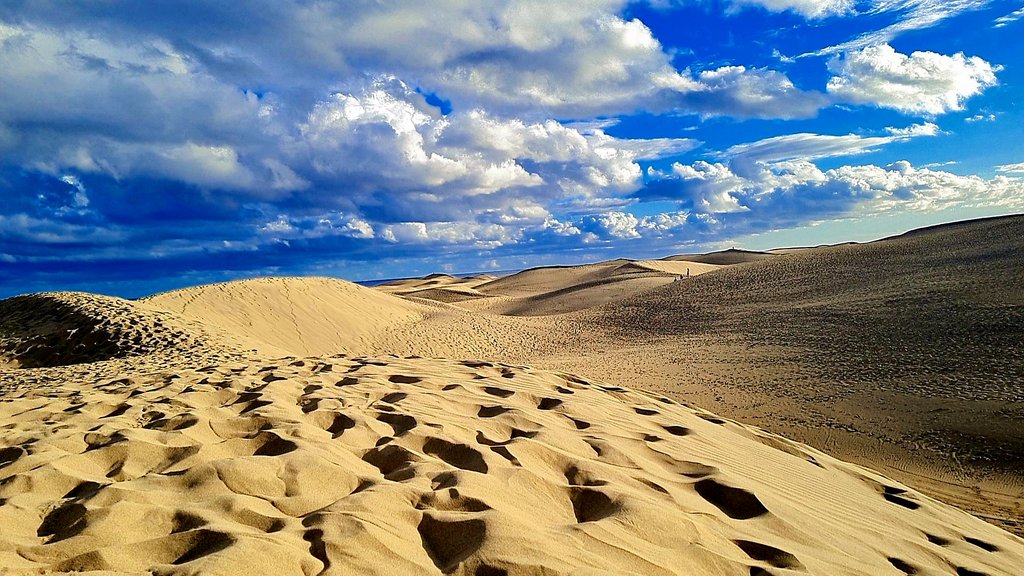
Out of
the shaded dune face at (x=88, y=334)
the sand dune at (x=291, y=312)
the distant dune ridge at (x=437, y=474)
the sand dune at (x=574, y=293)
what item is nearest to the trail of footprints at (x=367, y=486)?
the distant dune ridge at (x=437, y=474)

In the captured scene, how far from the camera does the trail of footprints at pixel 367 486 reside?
240 centimetres

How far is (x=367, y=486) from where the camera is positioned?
3.10 m

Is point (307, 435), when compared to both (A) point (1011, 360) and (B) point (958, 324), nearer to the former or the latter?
(A) point (1011, 360)

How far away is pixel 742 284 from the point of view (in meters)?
26.9

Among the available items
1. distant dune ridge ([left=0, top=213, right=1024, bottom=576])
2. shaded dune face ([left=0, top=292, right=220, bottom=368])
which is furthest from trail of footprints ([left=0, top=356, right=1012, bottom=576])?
shaded dune face ([left=0, top=292, right=220, bottom=368])

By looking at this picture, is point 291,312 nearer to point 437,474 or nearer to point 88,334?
point 88,334

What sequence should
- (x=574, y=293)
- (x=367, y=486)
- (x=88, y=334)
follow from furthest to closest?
1. (x=574, y=293)
2. (x=88, y=334)
3. (x=367, y=486)

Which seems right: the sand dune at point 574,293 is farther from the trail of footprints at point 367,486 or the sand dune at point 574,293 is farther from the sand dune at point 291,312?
the trail of footprints at point 367,486

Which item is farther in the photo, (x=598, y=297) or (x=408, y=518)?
(x=598, y=297)

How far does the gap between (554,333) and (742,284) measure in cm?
998

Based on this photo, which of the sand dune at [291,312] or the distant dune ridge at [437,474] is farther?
the sand dune at [291,312]

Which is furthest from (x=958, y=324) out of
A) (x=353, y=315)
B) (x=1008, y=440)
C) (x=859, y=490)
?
(x=353, y=315)

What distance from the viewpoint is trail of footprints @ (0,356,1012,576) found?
240 cm

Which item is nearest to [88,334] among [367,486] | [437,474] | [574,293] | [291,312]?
[291,312]
